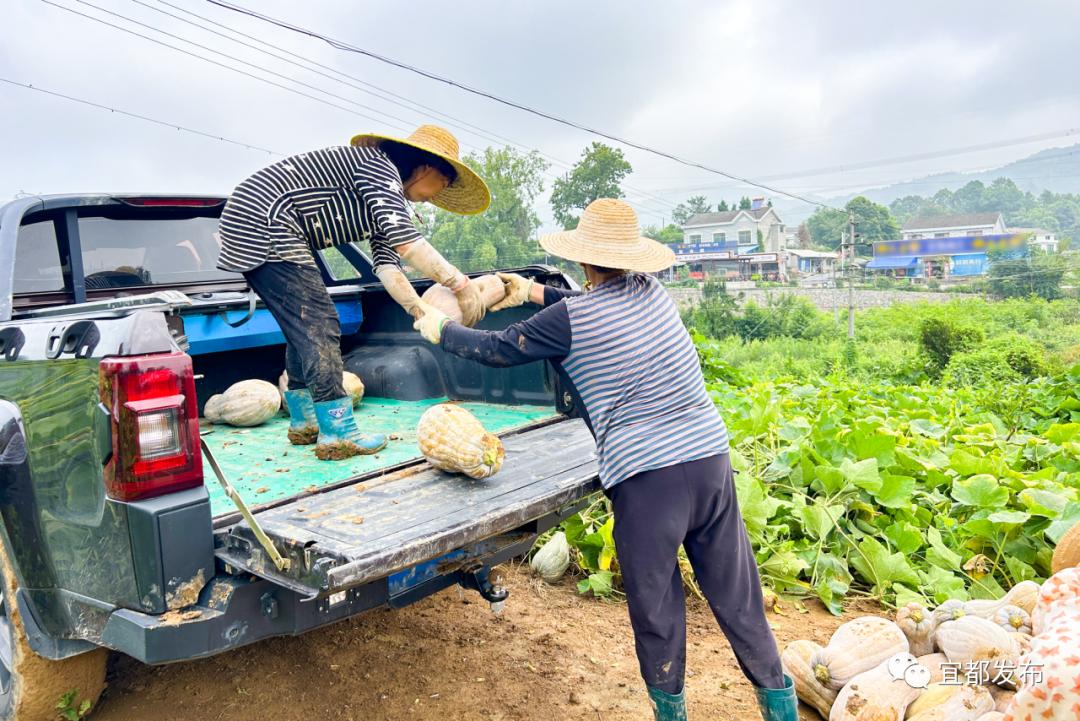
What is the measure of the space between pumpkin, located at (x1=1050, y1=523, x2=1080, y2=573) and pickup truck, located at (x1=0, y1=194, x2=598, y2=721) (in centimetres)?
189

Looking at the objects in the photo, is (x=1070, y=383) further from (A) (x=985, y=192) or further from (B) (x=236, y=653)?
(A) (x=985, y=192)

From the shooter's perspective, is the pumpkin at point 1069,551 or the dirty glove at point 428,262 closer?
the pumpkin at point 1069,551

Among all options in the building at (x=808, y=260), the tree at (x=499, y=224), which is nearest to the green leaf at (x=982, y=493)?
the tree at (x=499, y=224)

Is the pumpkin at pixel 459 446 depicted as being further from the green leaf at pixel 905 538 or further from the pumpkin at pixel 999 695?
the green leaf at pixel 905 538

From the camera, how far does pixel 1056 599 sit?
1.49m

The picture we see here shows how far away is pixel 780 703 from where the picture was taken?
267 centimetres

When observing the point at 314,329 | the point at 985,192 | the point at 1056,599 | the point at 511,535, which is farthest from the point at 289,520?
the point at 985,192

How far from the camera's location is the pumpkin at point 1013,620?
2.88m

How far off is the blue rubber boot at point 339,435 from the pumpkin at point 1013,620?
268cm

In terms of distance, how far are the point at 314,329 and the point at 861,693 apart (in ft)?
8.94

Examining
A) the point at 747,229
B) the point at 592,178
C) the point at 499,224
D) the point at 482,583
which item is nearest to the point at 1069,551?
the point at 482,583

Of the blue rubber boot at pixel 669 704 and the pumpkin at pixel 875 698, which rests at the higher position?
the blue rubber boot at pixel 669 704

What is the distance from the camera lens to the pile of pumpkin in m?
2.58

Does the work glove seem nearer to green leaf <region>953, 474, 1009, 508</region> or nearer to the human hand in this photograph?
the human hand
